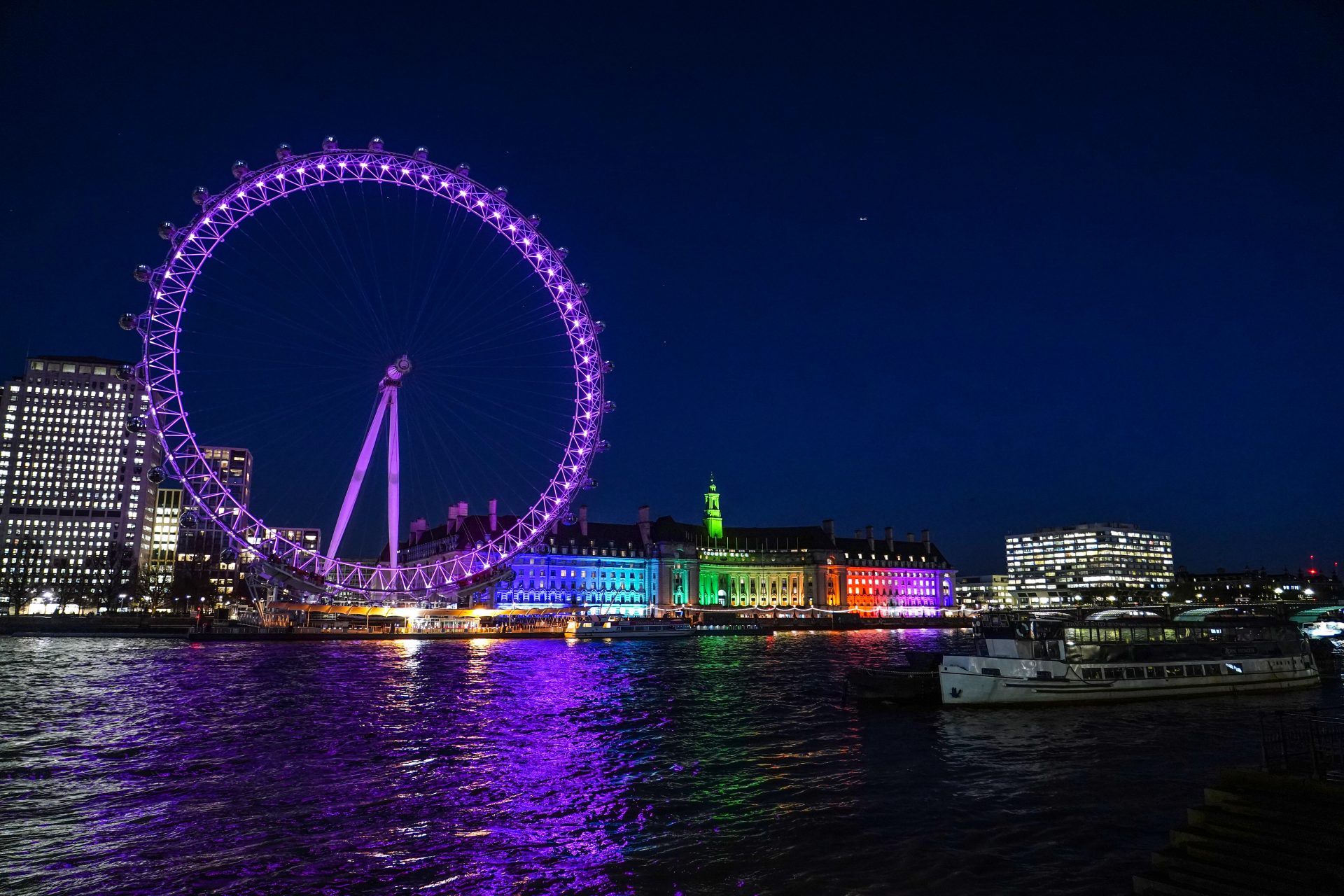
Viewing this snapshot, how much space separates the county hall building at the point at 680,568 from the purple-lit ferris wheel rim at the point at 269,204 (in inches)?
2876

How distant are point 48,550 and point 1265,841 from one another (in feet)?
679

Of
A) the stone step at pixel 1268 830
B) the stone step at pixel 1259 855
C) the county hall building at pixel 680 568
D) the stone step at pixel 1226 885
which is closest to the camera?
the stone step at pixel 1226 885

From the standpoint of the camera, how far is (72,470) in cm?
18000

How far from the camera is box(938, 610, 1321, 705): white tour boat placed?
39250 mm

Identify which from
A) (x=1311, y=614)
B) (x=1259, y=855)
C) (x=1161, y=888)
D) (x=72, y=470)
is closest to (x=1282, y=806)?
(x=1259, y=855)

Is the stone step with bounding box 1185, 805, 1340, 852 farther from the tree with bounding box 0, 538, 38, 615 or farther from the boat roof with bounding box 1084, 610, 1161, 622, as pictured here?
the tree with bounding box 0, 538, 38, 615

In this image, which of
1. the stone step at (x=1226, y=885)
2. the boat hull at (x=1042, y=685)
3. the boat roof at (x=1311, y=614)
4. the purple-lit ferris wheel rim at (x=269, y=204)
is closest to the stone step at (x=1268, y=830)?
the stone step at (x=1226, y=885)

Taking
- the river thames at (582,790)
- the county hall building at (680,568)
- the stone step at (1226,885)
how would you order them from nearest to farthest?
the stone step at (1226,885), the river thames at (582,790), the county hall building at (680,568)

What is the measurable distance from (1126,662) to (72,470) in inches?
7703

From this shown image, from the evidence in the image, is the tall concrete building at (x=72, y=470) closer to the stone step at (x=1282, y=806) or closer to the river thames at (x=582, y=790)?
the river thames at (x=582, y=790)

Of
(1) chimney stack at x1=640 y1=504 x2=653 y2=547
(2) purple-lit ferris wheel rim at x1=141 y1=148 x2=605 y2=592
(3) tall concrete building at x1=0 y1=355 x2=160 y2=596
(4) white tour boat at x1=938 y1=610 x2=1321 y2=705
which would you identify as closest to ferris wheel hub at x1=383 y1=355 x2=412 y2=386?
(2) purple-lit ferris wheel rim at x1=141 y1=148 x2=605 y2=592

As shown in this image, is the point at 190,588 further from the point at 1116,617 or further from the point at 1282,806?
the point at 1282,806

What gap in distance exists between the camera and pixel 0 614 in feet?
430

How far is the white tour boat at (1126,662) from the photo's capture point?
1545 inches
